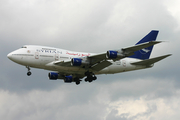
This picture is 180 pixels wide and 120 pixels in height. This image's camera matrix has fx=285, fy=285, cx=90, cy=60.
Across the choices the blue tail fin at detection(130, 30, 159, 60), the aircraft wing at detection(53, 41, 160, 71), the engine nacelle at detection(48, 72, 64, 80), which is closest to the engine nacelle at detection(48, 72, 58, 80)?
the engine nacelle at detection(48, 72, 64, 80)

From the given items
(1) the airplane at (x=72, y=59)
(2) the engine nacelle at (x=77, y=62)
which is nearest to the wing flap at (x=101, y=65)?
(1) the airplane at (x=72, y=59)

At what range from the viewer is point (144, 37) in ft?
186

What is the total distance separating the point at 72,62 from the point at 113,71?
30.1 feet

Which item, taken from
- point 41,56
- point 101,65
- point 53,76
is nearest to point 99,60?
point 101,65

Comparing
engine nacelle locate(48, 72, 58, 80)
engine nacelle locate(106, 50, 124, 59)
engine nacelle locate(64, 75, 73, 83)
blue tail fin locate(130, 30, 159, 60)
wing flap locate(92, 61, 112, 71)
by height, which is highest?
blue tail fin locate(130, 30, 159, 60)

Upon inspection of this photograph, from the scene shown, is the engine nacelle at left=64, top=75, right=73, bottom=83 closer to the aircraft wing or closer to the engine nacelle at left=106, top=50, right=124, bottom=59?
the aircraft wing

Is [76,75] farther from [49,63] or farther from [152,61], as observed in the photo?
[152,61]

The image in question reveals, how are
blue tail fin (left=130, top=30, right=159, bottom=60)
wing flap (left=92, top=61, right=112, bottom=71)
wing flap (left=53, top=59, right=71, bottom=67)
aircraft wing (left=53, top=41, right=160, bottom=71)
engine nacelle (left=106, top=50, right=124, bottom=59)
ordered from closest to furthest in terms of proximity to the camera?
engine nacelle (left=106, top=50, right=124, bottom=59) < aircraft wing (left=53, top=41, right=160, bottom=71) < wing flap (left=53, top=59, right=71, bottom=67) < wing flap (left=92, top=61, right=112, bottom=71) < blue tail fin (left=130, top=30, right=159, bottom=60)

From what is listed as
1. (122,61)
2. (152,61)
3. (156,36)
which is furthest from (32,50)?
(156,36)

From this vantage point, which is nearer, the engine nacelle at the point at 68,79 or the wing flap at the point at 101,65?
the wing flap at the point at 101,65

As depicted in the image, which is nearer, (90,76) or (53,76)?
(90,76)

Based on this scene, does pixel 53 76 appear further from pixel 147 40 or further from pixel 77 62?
pixel 147 40

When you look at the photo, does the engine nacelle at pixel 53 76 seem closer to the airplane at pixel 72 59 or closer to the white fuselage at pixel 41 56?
the airplane at pixel 72 59

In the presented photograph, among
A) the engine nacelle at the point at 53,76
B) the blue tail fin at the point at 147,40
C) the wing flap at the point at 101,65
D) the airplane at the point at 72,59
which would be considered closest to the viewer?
the airplane at the point at 72,59
